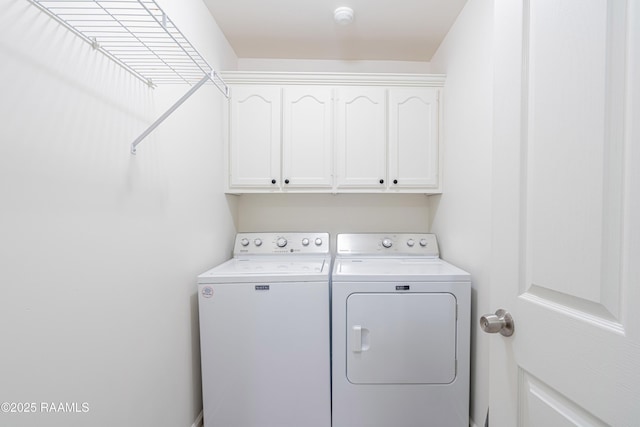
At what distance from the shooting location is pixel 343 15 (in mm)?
1688

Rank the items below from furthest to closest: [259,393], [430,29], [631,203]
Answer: [430,29] → [259,393] → [631,203]

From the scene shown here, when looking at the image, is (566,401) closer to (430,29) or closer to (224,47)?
(430,29)

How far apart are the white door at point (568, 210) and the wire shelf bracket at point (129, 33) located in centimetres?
94

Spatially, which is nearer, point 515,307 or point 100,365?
point 515,307

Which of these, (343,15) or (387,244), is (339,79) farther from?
(387,244)

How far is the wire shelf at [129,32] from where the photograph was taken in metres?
0.74

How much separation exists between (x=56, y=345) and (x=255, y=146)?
4.99 feet

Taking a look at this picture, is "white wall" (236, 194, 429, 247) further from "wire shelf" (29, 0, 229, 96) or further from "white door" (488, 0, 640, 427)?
"white door" (488, 0, 640, 427)

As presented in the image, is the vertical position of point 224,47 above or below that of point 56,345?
above

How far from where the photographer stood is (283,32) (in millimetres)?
1907

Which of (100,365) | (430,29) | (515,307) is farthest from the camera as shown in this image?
(430,29)

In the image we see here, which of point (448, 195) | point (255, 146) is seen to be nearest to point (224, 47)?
point (255, 146)

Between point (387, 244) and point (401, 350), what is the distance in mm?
822

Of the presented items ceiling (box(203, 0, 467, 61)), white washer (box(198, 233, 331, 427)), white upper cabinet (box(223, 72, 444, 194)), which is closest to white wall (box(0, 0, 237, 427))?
Result: white washer (box(198, 233, 331, 427))
